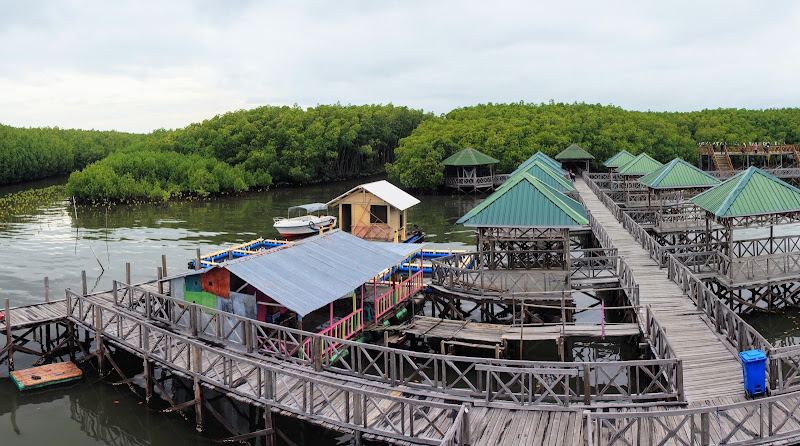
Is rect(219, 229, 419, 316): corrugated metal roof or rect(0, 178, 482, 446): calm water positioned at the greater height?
rect(219, 229, 419, 316): corrugated metal roof

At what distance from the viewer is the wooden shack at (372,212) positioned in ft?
129

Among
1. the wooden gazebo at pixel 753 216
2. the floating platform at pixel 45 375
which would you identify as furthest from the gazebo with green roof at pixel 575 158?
the floating platform at pixel 45 375

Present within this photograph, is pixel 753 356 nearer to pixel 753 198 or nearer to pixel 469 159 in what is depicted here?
pixel 753 198

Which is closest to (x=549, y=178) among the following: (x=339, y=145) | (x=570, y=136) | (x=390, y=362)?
(x=390, y=362)

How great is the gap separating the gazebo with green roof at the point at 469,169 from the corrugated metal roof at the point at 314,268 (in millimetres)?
48523

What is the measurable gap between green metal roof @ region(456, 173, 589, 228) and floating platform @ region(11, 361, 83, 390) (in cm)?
1423

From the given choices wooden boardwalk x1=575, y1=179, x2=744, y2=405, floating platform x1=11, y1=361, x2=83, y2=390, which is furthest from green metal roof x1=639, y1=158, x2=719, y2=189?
floating platform x1=11, y1=361, x2=83, y2=390

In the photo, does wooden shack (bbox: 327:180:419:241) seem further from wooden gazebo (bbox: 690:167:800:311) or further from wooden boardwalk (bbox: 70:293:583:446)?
wooden boardwalk (bbox: 70:293:583:446)

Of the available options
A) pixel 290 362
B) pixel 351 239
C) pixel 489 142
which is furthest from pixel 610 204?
pixel 489 142

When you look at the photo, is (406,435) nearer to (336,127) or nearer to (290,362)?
(290,362)

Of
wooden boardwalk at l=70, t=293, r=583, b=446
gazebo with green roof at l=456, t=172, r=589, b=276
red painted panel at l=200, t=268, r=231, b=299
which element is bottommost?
wooden boardwalk at l=70, t=293, r=583, b=446

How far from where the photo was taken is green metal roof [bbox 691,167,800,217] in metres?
25.0

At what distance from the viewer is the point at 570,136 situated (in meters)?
83.7

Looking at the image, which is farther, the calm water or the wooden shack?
the wooden shack
